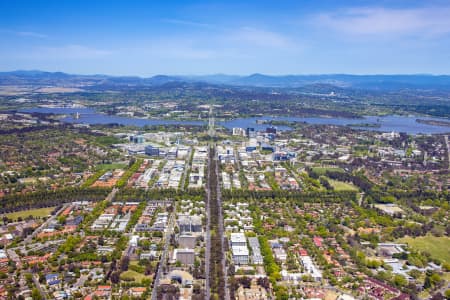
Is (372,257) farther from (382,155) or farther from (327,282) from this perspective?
(382,155)

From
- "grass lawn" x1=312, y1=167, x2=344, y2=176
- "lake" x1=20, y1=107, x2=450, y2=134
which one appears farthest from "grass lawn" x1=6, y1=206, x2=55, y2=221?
"lake" x1=20, y1=107, x2=450, y2=134

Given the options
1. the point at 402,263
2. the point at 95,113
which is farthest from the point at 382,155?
the point at 95,113

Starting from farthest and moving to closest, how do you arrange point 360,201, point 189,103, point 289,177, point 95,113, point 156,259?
point 189,103 → point 95,113 → point 289,177 → point 360,201 → point 156,259

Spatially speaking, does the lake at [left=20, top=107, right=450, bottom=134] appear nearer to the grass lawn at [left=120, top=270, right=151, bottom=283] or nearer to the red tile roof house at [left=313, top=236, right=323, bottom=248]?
the red tile roof house at [left=313, top=236, right=323, bottom=248]

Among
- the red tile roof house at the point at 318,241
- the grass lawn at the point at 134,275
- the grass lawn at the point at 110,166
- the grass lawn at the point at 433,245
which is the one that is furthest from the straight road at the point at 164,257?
the grass lawn at the point at 433,245

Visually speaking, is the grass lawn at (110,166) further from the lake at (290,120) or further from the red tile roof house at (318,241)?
the lake at (290,120)

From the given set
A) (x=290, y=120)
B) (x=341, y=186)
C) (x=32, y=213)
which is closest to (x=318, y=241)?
(x=341, y=186)
